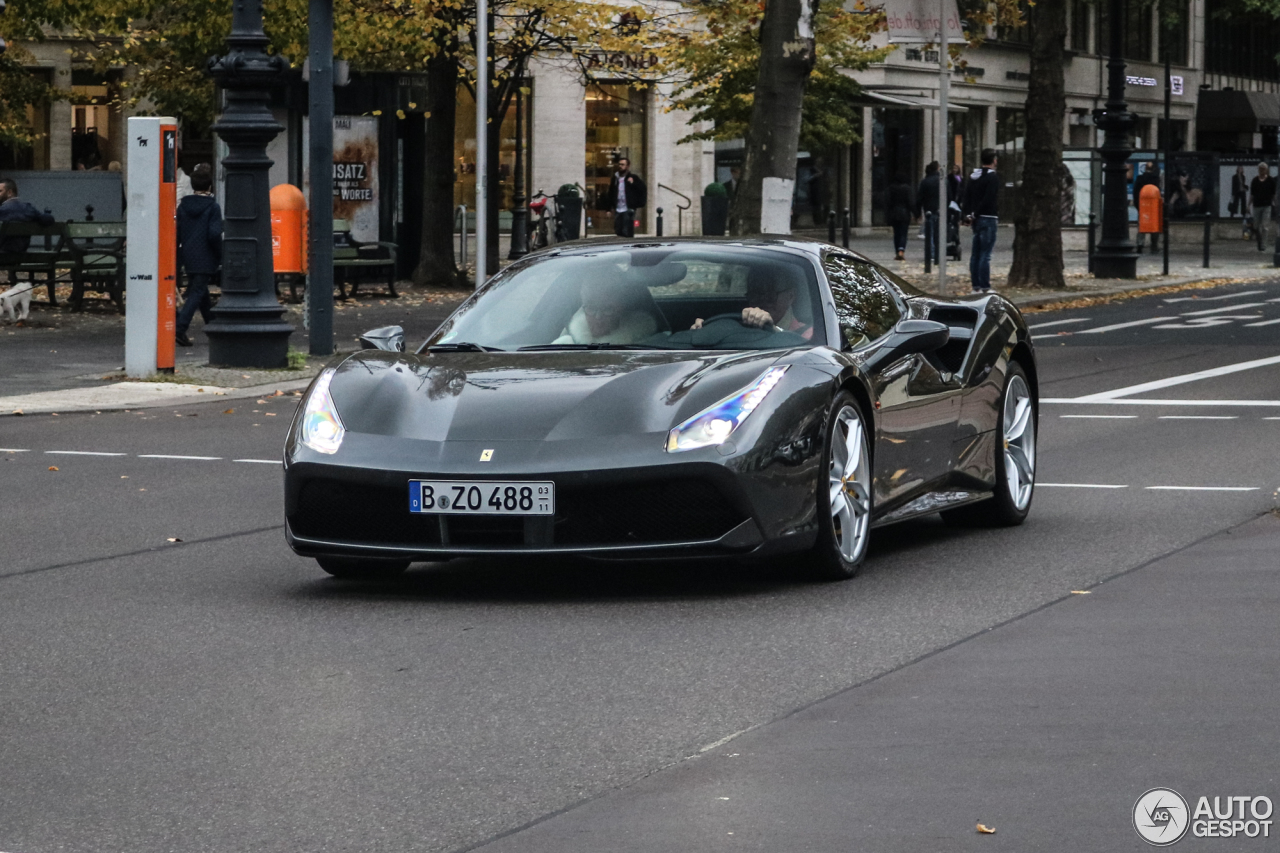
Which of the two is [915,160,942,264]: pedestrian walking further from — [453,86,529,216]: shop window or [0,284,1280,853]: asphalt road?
[0,284,1280,853]: asphalt road

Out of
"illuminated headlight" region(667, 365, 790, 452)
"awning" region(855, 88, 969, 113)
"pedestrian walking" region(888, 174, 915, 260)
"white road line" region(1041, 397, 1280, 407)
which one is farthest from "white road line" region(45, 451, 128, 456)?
"awning" region(855, 88, 969, 113)

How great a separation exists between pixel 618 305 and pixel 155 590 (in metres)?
2.03

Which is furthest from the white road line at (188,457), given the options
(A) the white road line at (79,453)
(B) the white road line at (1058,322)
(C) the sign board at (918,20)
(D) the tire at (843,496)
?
(C) the sign board at (918,20)

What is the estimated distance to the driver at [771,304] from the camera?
8508mm

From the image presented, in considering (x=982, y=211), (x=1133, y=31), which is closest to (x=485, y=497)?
(x=982, y=211)

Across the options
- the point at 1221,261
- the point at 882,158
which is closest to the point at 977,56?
the point at 882,158

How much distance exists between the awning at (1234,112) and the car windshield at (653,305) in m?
76.3

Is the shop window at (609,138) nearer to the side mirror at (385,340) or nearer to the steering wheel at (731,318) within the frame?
the side mirror at (385,340)

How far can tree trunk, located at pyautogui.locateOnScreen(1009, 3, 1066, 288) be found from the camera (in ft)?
105

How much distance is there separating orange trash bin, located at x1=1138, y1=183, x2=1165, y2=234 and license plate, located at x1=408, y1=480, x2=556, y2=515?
35408 mm

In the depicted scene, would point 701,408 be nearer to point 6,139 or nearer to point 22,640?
point 22,640

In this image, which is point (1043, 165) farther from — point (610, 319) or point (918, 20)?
point (610, 319)

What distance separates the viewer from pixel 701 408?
7656mm

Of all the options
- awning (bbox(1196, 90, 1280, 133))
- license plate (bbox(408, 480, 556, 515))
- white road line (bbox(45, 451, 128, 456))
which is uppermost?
awning (bbox(1196, 90, 1280, 133))
